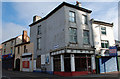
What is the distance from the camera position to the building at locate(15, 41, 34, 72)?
23.6m

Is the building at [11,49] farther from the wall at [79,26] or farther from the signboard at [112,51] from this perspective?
the signboard at [112,51]

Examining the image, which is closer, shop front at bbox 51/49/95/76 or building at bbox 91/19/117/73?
shop front at bbox 51/49/95/76

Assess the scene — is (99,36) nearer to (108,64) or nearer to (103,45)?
(103,45)

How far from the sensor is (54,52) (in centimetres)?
1800

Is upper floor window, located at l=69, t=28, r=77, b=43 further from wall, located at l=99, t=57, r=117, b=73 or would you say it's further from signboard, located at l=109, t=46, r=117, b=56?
signboard, located at l=109, t=46, r=117, b=56

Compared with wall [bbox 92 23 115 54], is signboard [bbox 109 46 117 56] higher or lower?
lower

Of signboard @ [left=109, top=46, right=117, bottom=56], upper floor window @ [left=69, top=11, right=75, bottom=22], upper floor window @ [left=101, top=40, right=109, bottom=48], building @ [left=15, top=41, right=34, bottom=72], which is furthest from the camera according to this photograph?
building @ [left=15, top=41, right=34, bottom=72]

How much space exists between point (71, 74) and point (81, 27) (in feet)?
24.2

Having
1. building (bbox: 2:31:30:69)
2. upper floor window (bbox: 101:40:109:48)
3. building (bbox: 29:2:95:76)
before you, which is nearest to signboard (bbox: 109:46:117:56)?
upper floor window (bbox: 101:40:109:48)

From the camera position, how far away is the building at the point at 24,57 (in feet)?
77.4

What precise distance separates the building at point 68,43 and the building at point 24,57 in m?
3.37

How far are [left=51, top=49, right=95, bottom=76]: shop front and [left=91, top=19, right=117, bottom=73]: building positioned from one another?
60.9 inches

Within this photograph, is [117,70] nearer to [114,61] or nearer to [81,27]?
[114,61]

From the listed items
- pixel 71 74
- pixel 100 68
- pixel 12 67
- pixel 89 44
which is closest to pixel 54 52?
pixel 71 74
